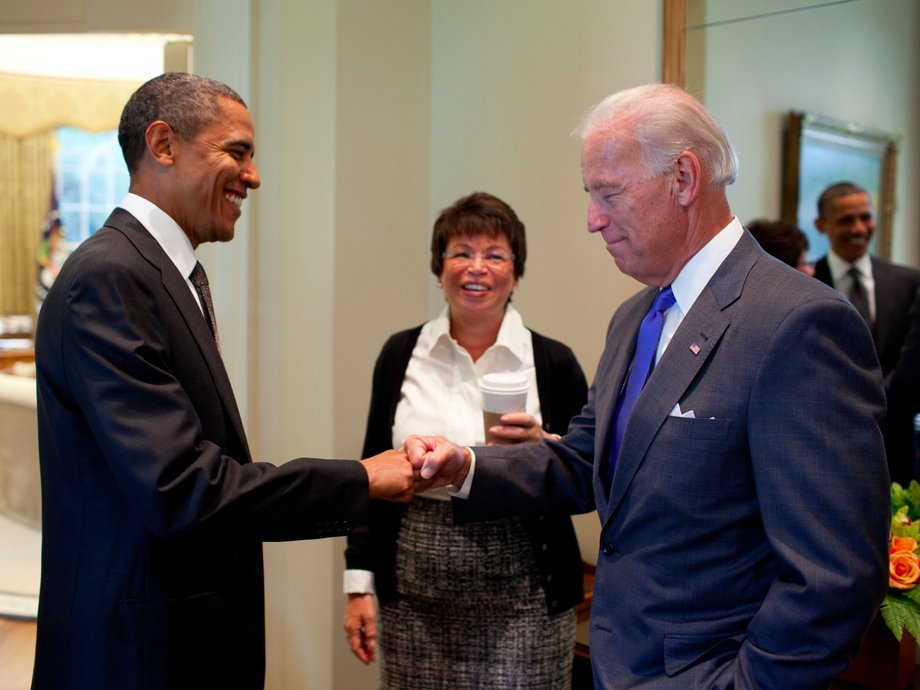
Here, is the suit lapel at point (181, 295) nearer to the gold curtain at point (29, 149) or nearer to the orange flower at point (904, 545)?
the orange flower at point (904, 545)

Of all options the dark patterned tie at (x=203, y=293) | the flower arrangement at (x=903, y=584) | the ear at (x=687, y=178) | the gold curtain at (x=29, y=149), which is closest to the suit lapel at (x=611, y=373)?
the ear at (x=687, y=178)

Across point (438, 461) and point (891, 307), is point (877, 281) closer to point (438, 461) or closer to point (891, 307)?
→ point (891, 307)

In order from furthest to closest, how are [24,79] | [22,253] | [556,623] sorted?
[22,253] < [24,79] < [556,623]

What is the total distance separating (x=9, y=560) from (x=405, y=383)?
3.14 m

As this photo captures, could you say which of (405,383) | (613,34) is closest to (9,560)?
(405,383)

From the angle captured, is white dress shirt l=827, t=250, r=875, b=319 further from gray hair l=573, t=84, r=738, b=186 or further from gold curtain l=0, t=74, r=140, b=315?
gold curtain l=0, t=74, r=140, b=315

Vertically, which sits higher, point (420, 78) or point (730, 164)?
point (420, 78)

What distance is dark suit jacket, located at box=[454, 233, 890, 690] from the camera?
1.32 m

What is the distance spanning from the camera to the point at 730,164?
5.23 ft

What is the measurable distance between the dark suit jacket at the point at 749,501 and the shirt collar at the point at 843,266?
1.16m

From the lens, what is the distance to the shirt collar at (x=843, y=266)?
2.54m

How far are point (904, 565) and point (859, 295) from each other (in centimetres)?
86

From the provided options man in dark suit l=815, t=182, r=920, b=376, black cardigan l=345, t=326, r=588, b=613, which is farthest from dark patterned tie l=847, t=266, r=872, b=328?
black cardigan l=345, t=326, r=588, b=613

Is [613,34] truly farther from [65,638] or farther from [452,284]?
[65,638]
